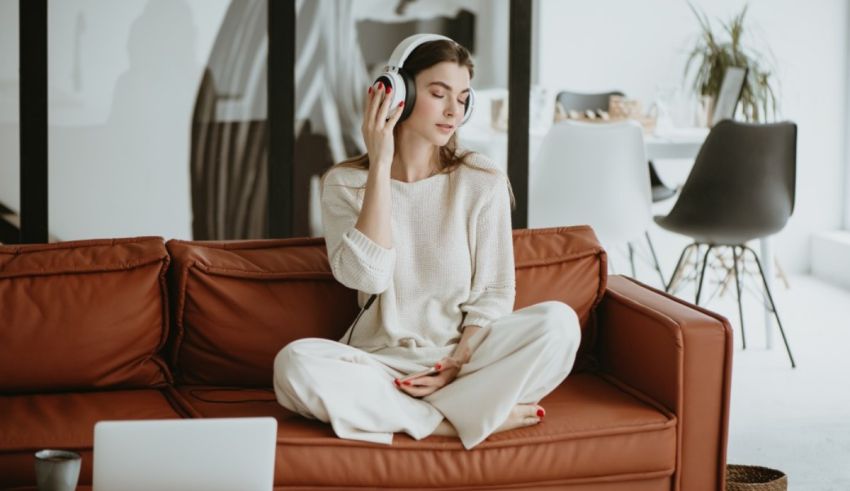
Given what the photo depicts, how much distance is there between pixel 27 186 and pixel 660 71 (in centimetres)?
363

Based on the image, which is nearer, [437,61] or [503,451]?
[503,451]

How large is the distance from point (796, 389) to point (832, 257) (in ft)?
7.23

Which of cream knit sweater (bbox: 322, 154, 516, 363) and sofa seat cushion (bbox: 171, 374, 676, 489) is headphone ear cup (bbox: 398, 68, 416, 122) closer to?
cream knit sweater (bbox: 322, 154, 516, 363)

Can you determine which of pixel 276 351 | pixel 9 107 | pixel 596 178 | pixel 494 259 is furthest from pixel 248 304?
pixel 596 178

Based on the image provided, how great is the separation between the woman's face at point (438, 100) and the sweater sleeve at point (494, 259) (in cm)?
20

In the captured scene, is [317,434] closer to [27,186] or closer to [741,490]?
[741,490]

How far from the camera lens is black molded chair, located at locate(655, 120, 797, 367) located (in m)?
4.29

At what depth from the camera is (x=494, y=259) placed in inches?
109

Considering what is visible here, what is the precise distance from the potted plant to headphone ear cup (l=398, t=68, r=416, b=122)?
290 centimetres

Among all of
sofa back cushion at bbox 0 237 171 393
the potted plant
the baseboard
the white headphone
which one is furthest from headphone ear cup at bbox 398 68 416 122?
the baseboard

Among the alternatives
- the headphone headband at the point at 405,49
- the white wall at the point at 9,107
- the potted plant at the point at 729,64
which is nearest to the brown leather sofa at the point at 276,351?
the headphone headband at the point at 405,49

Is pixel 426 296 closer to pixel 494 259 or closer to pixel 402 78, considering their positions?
pixel 494 259

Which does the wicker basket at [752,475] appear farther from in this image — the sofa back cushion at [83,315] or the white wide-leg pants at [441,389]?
the sofa back cushion at [83,315]

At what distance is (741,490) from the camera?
108 inches
